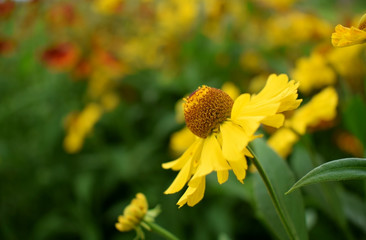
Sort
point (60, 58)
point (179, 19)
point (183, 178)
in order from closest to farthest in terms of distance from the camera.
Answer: point (183, 178)
point (60, 58)
point (179, 19)

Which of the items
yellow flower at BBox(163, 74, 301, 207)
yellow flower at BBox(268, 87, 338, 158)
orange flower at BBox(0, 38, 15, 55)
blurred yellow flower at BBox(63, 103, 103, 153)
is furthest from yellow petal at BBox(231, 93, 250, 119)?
orange flower at BBox(0, 38, 15, 55)

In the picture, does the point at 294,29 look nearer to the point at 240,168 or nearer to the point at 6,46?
the point at 6,46

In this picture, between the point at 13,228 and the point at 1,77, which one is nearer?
the point at 13,228

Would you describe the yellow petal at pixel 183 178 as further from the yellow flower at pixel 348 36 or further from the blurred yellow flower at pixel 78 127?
the blurred yellow flower at pixel 78 127

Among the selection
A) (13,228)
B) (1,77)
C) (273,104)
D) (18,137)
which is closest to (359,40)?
(273,104)

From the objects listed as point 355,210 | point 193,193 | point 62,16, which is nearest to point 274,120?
point 193,193

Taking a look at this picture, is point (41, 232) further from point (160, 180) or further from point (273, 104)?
point (273, 104)

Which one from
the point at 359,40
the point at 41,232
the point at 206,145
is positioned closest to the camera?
the point at 359,40
